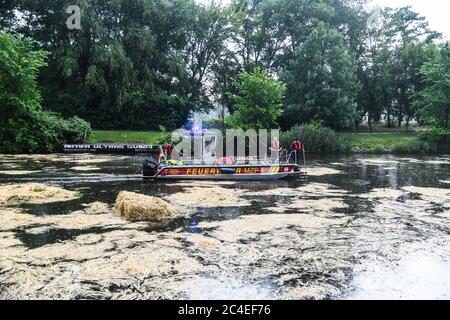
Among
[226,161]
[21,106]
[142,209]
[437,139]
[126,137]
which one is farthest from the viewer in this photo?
[437,139]

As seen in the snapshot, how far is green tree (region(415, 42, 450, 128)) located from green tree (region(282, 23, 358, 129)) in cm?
699

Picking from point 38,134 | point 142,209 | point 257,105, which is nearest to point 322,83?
point 257,105

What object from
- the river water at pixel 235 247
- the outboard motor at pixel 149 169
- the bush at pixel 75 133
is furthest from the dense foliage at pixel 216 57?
the river water at pixel 235 247

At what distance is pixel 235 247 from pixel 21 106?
88.3 ft

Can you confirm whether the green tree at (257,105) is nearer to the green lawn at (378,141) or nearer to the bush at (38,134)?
the green lawn at (378,141)

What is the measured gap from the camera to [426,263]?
26.7 ft

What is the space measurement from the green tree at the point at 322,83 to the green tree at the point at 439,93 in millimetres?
6989

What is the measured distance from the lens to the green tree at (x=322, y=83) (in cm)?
4234

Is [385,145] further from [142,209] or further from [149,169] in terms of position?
[142,209]

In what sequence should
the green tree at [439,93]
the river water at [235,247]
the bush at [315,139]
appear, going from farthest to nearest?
the green tree at [439,93] < the bush at [315,139] < the river water at [235,247]

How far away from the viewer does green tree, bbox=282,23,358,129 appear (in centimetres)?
4234

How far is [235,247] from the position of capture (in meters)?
8.96

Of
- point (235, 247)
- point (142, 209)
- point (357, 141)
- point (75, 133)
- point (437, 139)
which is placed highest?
point (75, 133)

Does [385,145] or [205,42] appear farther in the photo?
[205,42]
